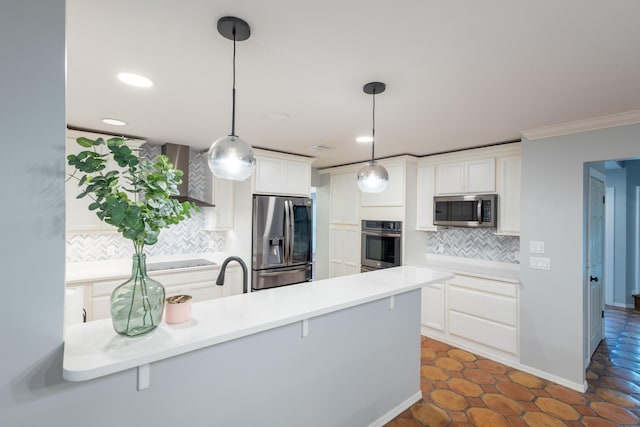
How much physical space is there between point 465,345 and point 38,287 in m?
3.84

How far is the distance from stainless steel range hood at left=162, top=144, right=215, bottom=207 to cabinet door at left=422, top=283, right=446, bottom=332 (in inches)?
116

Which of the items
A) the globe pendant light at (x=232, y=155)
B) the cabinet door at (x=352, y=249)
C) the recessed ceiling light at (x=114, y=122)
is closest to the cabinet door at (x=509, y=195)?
the cabinet door at (x=352, y=249)

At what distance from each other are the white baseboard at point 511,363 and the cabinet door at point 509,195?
1320mm

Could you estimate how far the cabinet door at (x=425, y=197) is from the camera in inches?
160

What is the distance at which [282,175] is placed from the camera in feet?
13.3

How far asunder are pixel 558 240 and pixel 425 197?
1.59m

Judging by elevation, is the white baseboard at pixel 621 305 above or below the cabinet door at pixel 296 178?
below

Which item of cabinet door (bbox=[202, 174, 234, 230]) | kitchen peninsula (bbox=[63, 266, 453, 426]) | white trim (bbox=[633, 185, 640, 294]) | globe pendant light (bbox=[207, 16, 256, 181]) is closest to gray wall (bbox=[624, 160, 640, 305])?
white trim (bbox=[633, 185, 640, 294])

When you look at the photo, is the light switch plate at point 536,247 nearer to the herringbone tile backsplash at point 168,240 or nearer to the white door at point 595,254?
the white door at point 595,254

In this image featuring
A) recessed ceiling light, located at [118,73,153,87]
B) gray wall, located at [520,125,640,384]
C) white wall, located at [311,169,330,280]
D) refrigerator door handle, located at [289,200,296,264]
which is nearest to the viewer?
recessed ceiling light, located at [118,73,153,87]

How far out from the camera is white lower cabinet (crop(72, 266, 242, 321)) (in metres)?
2.90

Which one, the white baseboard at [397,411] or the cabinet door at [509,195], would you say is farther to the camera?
the cabinet door at [509,195]

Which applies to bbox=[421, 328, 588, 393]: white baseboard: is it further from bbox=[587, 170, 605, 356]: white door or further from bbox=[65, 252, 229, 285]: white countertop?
bbox=[65, 252, 229, 285]: white countertop

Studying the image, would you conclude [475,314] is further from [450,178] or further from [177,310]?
[177,310]
